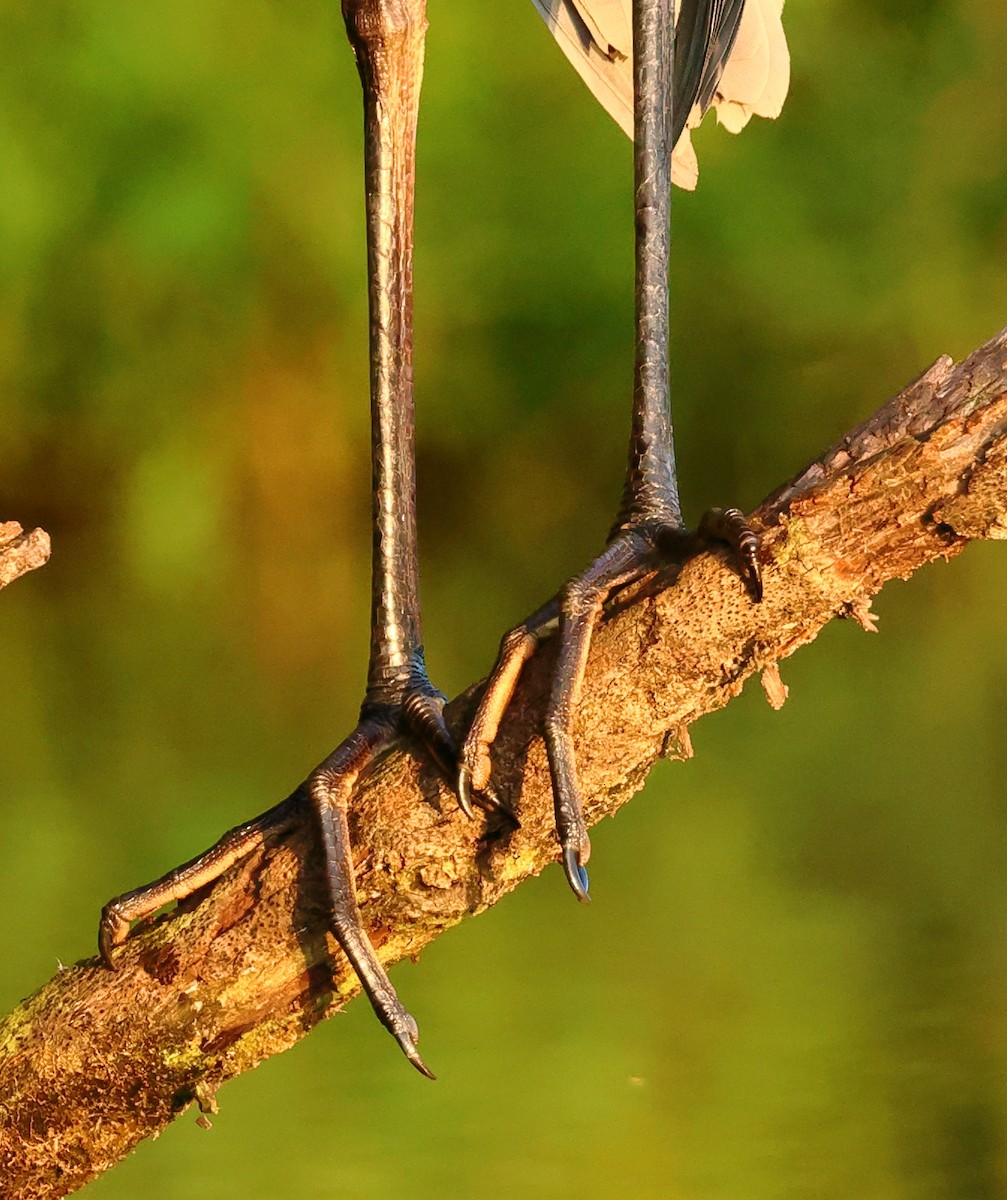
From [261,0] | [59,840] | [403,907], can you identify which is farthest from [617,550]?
[261,0]

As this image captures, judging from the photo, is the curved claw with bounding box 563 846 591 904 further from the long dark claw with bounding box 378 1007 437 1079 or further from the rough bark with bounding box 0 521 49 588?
the rough bark with bounding box 0 521 49 588

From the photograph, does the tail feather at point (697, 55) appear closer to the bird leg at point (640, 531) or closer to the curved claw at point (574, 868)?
the bird leg at point (640, 531)

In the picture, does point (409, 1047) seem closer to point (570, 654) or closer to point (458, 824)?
point (458, 824)

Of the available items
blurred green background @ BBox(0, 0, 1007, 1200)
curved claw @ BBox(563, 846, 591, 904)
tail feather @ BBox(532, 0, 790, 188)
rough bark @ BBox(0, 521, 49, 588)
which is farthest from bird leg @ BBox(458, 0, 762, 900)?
blurred green background @ BBox(0, 0, 1007, 1200)

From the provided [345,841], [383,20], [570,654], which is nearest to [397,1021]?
[345,841]

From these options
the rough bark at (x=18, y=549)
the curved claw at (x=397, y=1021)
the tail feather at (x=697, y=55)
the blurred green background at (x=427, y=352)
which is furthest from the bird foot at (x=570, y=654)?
the blurred green background at (x=427, y=352)
